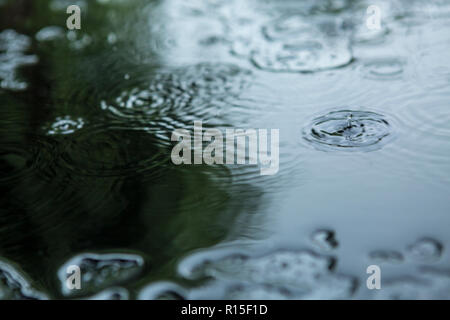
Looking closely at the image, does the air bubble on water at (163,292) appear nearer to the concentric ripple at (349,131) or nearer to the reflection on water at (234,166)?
the reflection on water at (234,166)

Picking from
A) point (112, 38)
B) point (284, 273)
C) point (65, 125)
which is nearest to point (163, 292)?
point (284, 273)

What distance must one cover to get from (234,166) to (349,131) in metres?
0.35

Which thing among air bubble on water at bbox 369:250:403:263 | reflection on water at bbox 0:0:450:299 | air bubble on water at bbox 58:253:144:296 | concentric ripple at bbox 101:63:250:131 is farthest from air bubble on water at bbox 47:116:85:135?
air bubble on water at bbox 369:250:403:263

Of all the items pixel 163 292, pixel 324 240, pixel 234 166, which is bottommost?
pixel 163 292

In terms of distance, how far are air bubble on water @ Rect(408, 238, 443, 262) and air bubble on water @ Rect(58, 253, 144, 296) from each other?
0.58 m

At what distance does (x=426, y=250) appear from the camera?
1.11 meters

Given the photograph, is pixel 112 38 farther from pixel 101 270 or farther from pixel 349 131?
pixel 101 270

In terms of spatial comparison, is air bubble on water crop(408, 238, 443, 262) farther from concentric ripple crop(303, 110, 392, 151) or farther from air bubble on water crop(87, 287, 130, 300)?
air bubble on water crop(87, 287, 130, 300)

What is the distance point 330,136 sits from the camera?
4.92ft

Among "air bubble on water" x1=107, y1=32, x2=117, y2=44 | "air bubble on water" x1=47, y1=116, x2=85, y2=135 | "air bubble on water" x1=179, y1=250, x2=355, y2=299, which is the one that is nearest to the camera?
"air bubble on water" x1=179, y1=250, x2=355, y2=299

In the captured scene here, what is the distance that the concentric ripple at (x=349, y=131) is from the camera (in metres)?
1.46

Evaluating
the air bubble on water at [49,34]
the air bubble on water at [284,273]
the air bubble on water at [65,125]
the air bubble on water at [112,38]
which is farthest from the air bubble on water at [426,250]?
the air bubble on water at [49,34]

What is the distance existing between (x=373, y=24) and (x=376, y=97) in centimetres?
65

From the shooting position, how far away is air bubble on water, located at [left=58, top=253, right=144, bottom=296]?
113cm
